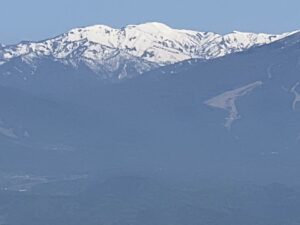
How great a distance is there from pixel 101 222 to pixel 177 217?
14.1 meters

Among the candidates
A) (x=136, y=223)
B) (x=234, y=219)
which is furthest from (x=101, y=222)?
(x=234, y=219)

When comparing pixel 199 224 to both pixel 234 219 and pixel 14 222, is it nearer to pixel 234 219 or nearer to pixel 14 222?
pixel 234 219

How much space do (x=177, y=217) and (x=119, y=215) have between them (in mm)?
9432

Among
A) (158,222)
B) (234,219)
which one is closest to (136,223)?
(158,222)

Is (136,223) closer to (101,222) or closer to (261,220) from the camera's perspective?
(101,222)

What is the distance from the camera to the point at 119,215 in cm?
19925

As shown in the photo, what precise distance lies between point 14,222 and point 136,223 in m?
18.5

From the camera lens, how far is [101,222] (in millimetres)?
189000

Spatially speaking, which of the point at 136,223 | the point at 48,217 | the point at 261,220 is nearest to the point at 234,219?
the point at 261,220

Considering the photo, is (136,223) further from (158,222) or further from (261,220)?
(261,220)

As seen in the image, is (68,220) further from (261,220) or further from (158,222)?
(261,220)

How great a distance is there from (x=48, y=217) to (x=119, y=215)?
11800mm

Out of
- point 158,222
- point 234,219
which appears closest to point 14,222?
point 158,222

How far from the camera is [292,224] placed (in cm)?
19488
